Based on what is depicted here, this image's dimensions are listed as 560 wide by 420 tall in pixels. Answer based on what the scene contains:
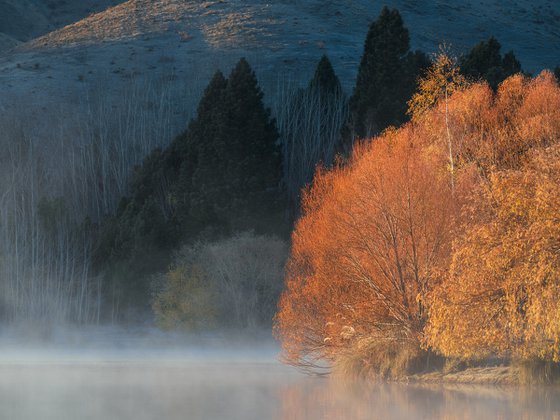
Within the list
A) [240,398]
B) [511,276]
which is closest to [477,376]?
[511,276]

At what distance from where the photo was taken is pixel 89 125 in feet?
266

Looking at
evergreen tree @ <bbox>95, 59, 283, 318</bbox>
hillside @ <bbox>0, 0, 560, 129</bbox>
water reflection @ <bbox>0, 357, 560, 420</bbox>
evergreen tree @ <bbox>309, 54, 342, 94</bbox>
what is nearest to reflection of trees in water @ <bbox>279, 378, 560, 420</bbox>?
water reflection @ <bbox>0, 357, 560, 420</bbox>

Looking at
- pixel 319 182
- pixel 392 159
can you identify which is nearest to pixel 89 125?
pixel 319 182

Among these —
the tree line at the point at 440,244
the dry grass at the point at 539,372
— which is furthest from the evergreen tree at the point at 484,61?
the dry grass at the point at 539,372

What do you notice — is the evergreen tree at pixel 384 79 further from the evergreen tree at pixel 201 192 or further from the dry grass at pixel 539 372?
the dry grass at pixel 539 372

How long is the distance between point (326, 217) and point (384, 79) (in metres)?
29.0

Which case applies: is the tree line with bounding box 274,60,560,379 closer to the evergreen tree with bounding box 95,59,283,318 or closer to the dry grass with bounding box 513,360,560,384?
the dry grass with bounding box 513,360,560,384

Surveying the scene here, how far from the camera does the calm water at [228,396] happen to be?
984 inches

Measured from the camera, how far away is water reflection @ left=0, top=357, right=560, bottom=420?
24953mm

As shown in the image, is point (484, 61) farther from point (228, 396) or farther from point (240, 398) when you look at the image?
point (240, 398)

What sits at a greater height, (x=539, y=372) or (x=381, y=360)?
(x=539, y=372)

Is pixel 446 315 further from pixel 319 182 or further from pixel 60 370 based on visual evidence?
pixel 60 370

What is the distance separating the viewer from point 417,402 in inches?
1088

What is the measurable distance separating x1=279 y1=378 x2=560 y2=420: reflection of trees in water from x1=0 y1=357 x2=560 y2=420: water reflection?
26mm
